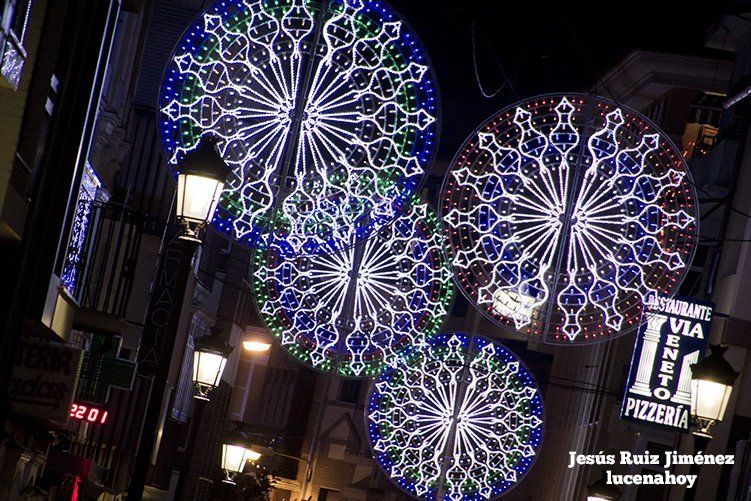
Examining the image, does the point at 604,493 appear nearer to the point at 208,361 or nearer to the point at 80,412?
the point at 80,412

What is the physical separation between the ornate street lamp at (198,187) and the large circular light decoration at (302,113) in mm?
2799

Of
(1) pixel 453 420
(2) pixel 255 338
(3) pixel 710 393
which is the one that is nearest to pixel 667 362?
(1) pixel 453 420

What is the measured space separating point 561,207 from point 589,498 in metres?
7.93

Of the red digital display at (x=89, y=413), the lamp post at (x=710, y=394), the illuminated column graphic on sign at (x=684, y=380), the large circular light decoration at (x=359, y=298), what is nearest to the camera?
the lamp post at (x=710, y=394)

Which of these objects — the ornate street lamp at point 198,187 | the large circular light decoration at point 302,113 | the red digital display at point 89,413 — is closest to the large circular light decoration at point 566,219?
the large circular light decoration at point 302,113

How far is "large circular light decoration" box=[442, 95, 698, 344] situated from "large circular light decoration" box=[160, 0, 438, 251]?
1524mm

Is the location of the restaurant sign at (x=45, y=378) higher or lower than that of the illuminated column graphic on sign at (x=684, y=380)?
lower

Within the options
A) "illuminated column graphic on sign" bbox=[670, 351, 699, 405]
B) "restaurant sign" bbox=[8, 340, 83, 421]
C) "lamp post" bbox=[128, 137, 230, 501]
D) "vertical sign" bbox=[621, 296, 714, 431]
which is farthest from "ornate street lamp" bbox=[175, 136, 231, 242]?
"illuminated column graphic on sign" bbox=[670, 351, 699, 405]

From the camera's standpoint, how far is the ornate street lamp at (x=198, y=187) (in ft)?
51.6

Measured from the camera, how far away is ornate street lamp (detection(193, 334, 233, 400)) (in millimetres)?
20203

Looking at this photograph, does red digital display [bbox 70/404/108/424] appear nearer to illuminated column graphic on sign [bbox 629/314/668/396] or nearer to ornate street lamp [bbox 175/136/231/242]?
illuminated column graphic on sign [bbox 629/314/668/396]

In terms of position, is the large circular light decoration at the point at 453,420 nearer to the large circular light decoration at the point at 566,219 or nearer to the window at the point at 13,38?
the large circular light decoration at the point at 566,219

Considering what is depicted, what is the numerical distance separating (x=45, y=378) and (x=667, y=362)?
14.1 meters

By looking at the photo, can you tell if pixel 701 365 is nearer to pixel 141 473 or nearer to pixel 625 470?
pixel 141 473
